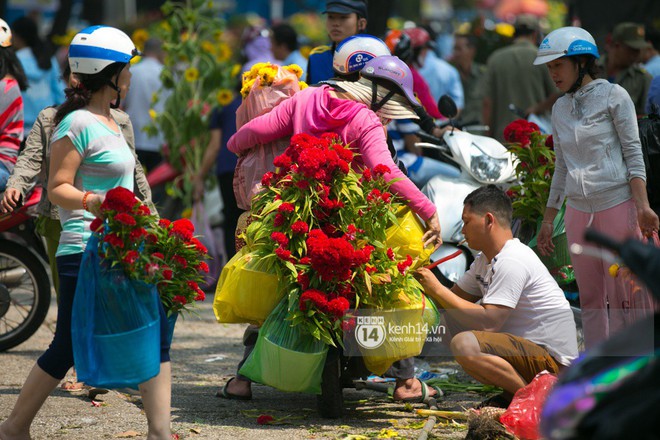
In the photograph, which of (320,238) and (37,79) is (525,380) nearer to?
(320,238)

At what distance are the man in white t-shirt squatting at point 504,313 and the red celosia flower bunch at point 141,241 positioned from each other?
131cm

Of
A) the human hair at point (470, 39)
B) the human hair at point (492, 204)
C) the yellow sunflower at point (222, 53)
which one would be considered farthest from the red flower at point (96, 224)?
the human hair at point (470, 39)

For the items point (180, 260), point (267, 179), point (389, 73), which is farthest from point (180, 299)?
point (389, 73)

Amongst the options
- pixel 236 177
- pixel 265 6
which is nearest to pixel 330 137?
pixel 236 177

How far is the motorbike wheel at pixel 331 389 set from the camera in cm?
525

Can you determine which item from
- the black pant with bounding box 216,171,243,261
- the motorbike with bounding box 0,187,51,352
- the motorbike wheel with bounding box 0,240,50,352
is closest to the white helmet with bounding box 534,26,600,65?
the motorbike with bounding box 0,187,51,352

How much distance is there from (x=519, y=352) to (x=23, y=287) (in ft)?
11.8

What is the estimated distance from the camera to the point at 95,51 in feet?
15.1

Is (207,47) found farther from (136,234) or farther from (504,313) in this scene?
(136,234)

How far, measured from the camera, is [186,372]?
666cm

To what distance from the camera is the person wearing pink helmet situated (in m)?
5.39

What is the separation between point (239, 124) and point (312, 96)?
70 cm

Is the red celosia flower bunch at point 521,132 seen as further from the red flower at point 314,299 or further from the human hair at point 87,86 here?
the human hair at point 87,86

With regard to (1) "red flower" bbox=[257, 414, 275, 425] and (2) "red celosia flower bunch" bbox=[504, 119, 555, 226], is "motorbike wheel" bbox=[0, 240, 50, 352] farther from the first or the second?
(2) "red celosia flower bunch" bbox=[504, 119, 555, 226]
